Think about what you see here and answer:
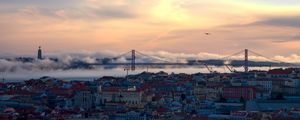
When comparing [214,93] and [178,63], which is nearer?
[214,93]

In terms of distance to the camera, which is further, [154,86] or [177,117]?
[154,86]

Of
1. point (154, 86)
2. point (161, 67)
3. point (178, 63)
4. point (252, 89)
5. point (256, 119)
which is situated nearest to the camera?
point (256, 119)

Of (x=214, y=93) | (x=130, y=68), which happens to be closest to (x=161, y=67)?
(x=130, y=68)

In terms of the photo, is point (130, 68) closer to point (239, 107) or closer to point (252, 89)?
point (252, 89)

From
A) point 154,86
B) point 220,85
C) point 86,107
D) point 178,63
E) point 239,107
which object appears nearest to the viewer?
point 239,107

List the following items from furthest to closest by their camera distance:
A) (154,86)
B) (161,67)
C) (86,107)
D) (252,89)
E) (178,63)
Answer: (161,67) < (178,63) < (154,86) < (252,89) < (86,107)

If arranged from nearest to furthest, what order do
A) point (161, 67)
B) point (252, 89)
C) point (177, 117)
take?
point (177, 117) → point (252, 89) → point (161, 67)

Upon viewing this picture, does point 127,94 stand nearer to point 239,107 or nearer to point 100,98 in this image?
point 100,98

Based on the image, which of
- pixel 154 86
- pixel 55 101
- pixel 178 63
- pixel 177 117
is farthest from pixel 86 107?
pixel 178 63
